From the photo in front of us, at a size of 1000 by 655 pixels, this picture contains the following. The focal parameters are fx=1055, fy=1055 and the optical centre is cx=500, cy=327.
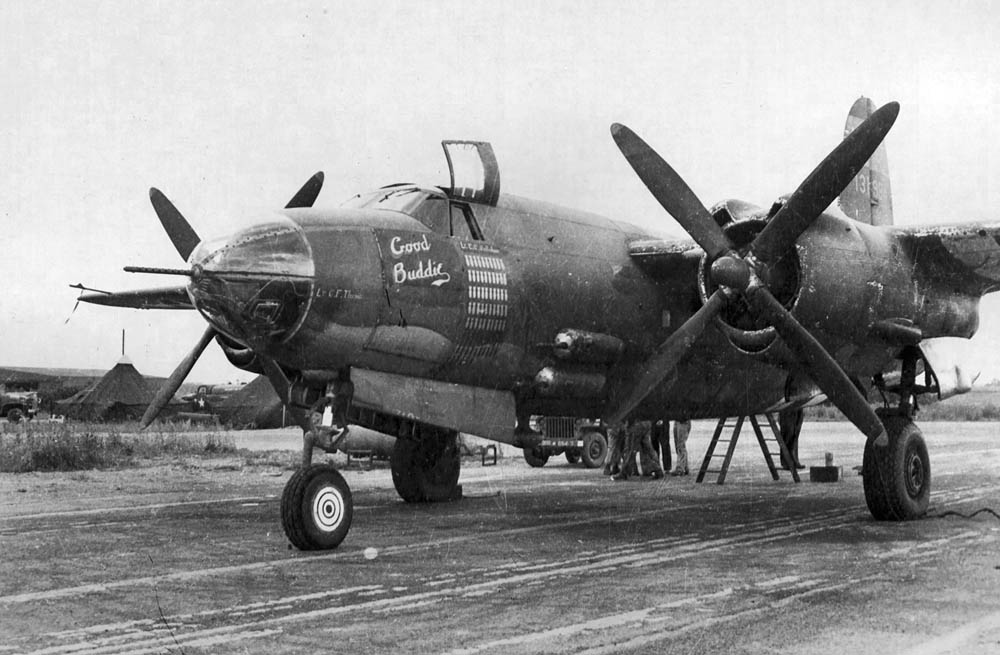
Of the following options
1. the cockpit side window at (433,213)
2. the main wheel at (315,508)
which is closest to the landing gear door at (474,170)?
the cockpit side window at (433,213)

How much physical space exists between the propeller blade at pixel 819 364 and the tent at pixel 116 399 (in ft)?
134

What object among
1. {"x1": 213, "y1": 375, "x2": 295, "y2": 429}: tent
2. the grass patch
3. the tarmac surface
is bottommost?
the tarmac surface

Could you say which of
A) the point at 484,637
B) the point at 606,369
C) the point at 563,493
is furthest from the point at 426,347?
the point at 563,493

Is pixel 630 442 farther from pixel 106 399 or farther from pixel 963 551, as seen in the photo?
pixel 106 399

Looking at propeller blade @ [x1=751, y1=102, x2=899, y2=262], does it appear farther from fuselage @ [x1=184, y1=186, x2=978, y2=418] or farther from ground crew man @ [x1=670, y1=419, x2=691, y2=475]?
ground crew man @ [x1=670, y1=419, x2=691, y2=475]

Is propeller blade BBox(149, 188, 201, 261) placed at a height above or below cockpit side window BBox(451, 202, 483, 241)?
above

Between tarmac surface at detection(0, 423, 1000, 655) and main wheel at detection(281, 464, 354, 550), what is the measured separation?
0.20 m

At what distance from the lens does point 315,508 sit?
410 inches

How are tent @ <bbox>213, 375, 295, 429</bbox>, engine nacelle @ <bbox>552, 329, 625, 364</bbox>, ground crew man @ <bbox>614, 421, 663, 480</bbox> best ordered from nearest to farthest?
engine nacelle @ <bbox>552, 329, 625, 364</bbox> < ground crew man @ <bbox>614, 421, 663, 480</bbox> < tent @ <bbox>213, 375, 295, 429</bbox>

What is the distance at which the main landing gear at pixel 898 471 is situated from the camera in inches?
526

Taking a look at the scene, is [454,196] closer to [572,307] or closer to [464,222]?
[464,222]

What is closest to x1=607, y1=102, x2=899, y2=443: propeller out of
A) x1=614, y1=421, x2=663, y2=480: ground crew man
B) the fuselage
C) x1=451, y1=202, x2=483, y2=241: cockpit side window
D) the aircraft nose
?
the fuselage

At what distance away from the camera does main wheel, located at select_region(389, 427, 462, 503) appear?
15.9 meters

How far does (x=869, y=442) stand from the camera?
13.5m
